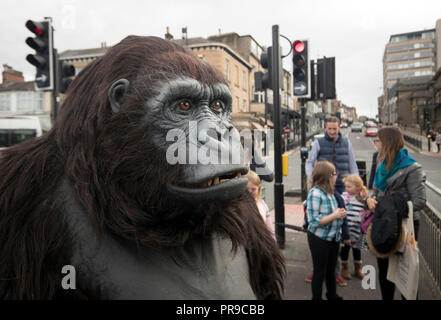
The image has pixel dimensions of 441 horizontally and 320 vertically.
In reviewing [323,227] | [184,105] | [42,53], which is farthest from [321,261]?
[42,53]

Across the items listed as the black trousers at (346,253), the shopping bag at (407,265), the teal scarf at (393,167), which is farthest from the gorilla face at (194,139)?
the black trousers at (346,253)

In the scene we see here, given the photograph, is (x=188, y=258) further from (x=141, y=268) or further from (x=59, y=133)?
(x=59, y=133)

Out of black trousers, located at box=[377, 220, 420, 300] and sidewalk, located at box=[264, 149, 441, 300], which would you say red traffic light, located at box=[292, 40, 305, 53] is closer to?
sidewalk, located at box=[264, 149, 441, 300]

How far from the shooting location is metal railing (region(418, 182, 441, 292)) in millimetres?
3183

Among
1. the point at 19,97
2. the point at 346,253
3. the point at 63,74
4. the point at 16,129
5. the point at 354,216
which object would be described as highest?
the point at 19,97

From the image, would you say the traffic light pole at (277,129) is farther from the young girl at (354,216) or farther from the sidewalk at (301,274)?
the young girl at (354,216)

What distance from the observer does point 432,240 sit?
11.2ft

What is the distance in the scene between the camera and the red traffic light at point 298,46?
5.87 metres

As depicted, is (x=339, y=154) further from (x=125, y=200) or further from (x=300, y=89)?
(x=125, y=200)

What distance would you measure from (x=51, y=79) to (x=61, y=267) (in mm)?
4612

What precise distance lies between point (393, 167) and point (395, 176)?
107mm
